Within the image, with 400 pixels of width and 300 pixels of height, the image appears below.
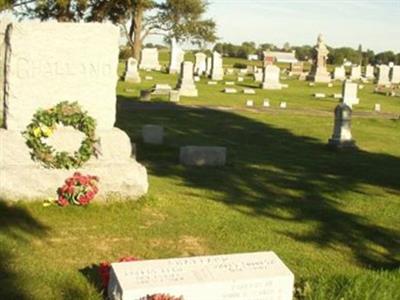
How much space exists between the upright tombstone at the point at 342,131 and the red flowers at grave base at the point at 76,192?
342 inches

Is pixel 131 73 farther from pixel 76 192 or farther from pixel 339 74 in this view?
pixel 76 192

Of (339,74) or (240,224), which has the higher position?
(339,74)

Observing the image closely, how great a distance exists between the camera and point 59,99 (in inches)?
346

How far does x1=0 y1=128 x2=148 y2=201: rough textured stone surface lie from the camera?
8.20 m

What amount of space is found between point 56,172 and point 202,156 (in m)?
4.01

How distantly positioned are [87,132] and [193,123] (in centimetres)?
1081

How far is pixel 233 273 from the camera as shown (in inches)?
190

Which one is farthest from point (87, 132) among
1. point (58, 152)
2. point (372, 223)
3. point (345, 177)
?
point (345, 177)

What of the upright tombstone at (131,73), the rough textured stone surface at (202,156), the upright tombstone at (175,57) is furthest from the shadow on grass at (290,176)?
the upright tombstone at (175,57)

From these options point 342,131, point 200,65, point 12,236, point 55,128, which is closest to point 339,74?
point 200,65

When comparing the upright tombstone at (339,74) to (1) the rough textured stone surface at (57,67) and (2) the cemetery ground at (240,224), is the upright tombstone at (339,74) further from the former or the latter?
(1) the rough textured stone surface at (57,67)

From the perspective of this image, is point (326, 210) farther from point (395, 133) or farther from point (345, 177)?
point (395, 133)

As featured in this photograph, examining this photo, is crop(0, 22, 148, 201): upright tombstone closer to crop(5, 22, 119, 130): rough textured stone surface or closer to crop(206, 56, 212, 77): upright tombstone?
crop(5, 22, 119, 130): rough textured stone surface

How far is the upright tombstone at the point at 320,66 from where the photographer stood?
4815 cm
